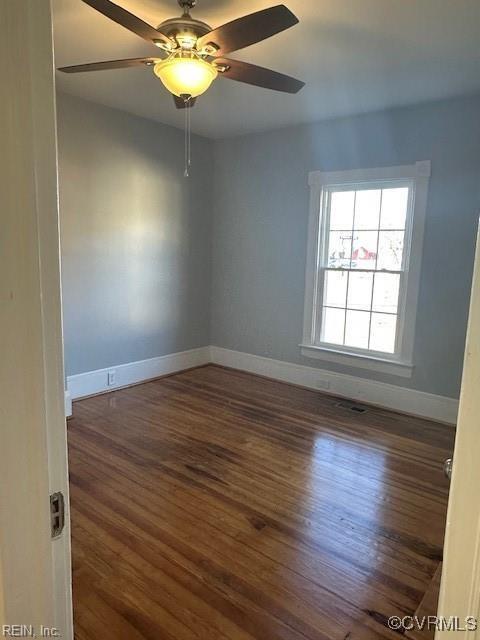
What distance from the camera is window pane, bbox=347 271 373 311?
4.17 m

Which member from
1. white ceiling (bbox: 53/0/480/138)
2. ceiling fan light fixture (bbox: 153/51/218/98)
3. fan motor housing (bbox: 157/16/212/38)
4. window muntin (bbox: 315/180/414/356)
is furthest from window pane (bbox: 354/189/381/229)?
fan motor housing (bbox: 157/16/212/38)

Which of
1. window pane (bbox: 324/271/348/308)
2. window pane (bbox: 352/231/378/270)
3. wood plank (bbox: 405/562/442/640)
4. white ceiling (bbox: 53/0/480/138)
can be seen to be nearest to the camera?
wood plank (bbox: 405/562/442/640)

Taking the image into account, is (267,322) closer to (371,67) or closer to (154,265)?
(154,265)

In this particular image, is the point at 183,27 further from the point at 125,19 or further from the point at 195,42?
the point at 125,19

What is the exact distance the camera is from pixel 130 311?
4.51m

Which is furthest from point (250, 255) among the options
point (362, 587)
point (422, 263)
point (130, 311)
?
point (362, 587)

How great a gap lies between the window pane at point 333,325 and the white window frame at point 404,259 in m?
0.06

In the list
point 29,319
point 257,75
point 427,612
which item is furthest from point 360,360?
point 29,319

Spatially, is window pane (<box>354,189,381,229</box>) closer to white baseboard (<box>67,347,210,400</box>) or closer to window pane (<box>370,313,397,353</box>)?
window pane (<box>370,313,397,353</box>)

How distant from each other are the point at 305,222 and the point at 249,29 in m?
2.65

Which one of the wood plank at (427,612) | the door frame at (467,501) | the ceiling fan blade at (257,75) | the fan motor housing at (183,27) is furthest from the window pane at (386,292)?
the door frame at (467,501)

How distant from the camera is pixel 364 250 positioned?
416 centimetres

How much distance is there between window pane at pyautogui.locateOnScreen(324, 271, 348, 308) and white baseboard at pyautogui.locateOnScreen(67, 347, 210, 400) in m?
1.79

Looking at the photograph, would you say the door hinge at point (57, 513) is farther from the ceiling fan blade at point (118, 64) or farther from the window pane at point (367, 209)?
the window pane at point (367, 209)
